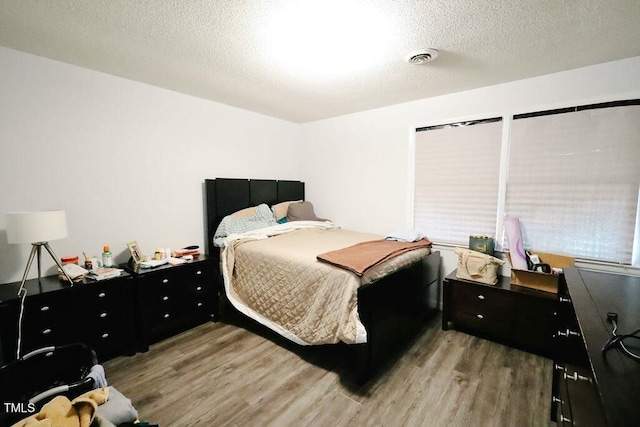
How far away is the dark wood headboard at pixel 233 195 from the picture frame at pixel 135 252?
30.0 inches

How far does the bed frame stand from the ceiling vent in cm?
167

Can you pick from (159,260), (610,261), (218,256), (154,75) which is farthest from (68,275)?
(610,261)

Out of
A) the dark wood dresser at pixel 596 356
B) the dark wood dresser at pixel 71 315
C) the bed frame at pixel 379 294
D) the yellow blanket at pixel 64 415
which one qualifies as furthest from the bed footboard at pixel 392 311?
the dark wood dresser at pixel 71 315

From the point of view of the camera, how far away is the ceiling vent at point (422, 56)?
1978mm

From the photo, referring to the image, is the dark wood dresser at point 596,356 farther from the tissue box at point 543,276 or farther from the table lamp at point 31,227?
the table lamp at point 31,227

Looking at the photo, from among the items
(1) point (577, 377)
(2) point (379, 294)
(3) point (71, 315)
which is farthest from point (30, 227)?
(1) point (577, 377)

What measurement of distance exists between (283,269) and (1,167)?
7.31 feet

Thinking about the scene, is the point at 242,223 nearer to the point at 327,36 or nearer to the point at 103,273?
the point at 103,273

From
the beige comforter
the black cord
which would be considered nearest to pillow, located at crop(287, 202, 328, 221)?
the beige comforter

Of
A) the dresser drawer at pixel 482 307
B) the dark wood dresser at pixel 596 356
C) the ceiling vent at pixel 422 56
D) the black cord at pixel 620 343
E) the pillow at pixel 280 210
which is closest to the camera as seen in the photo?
the dark wood dresser at pixel 596 356

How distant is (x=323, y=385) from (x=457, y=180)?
242cm

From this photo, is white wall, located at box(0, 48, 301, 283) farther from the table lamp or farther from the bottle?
the table lamp

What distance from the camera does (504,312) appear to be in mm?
2373

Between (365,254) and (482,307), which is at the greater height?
(365,254)
